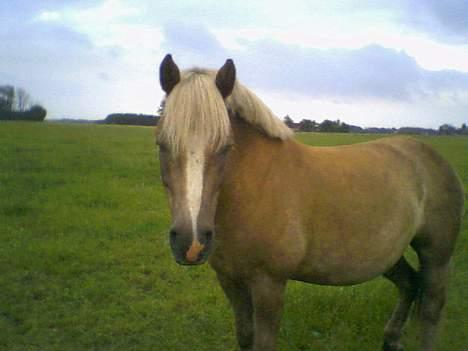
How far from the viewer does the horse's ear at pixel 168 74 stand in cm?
243

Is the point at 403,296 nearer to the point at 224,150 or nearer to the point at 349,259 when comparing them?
the point at 349,259

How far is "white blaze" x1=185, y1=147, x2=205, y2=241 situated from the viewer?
85.4 inches

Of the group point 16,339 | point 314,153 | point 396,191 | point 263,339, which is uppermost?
point 314,153

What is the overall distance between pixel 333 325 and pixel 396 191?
5.48 ft

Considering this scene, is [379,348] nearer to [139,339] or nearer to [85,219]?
[139,339]

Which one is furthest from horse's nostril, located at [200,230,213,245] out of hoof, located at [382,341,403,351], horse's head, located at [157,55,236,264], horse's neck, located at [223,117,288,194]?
hoof, located at [382,341,403,351]

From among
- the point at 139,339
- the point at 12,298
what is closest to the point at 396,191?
the point at 139,339

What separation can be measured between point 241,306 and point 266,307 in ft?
1.39

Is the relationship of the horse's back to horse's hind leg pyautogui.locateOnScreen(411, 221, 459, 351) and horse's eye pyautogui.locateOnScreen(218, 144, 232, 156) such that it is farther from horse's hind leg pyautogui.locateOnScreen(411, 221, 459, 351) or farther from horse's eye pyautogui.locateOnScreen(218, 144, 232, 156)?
horse's eye pyautogui.locateOnScreen(218, 144, 232, 156)

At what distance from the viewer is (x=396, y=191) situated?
11.3ft

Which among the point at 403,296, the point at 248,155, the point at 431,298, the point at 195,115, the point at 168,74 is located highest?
the point at 168,74

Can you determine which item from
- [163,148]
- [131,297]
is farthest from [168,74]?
[131,297]

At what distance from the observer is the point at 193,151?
227cm

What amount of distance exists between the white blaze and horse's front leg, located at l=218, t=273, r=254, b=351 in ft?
3.16
